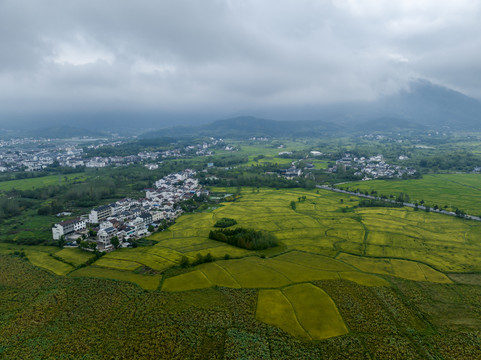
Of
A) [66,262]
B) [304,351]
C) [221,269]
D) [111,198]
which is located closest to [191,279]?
[221,269]

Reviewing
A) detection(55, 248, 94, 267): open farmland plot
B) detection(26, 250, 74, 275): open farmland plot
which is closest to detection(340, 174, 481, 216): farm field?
detection(55, 248, 94, 267): open farmland plot

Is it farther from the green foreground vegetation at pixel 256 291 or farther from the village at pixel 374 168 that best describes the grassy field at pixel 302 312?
the village at pixel 374 168

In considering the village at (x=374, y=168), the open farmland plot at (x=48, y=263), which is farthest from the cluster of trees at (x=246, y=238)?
the village at (x=374, y=168)

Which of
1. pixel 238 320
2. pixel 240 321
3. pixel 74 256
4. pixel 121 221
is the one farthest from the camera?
pixel 121 221

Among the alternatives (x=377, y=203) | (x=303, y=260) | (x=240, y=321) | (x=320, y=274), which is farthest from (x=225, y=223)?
(x=377, y=203)

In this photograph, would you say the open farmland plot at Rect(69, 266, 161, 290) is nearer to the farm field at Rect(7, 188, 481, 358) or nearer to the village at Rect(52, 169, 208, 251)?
the farm field at Rect(7, 188, 481, 358)

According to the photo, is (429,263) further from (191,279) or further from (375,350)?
(191,279)

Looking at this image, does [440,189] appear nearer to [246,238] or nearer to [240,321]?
[246,238]
